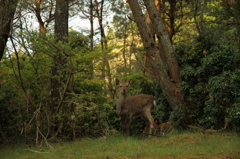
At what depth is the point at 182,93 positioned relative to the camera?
13812 millimetres

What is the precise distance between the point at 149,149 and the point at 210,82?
13.9 feet

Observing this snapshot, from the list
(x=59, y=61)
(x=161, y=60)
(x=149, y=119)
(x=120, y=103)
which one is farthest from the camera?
(x=161, y=60)

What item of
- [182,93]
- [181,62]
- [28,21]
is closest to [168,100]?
[182,93]

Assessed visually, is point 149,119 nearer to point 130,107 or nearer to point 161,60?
point 130,107

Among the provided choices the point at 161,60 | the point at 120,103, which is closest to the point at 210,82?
the point at 161,60

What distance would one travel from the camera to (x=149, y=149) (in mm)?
9531

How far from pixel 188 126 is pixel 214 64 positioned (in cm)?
263

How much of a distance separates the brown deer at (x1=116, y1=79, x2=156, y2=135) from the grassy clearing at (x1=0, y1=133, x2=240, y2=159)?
3.85 feet

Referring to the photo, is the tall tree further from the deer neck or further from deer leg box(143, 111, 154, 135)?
deer leg box(143, 111, 154, 135)

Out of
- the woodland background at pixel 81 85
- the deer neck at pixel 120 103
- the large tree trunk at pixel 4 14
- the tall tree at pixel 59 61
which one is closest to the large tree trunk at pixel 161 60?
the woodland background at pixel 81 85

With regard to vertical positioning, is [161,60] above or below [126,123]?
above

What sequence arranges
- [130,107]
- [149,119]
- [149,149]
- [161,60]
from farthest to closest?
[161,60] < [149,119] < [130,107] < [149,149]

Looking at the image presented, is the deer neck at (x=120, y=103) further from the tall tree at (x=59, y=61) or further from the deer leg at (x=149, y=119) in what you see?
the tall tree at (x=59, y=61)

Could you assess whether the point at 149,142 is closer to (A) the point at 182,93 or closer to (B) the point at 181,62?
(A) the point at 182,93
